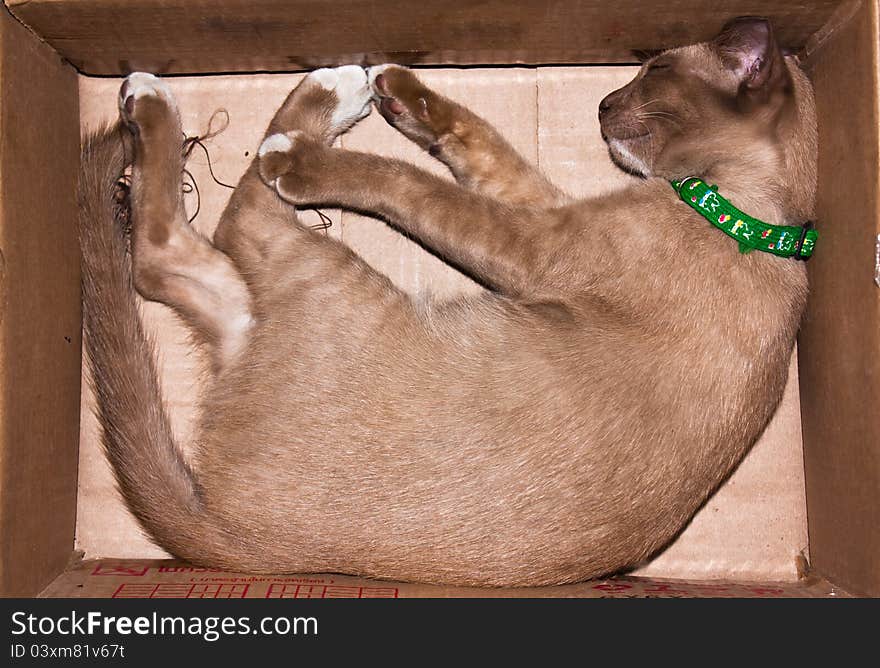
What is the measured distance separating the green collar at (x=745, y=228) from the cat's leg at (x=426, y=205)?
347mm

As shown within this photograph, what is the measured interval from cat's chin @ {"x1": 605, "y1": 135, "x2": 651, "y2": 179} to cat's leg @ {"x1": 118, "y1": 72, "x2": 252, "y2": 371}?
1.05m

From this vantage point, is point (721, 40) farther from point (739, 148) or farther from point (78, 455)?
point (78, 455)

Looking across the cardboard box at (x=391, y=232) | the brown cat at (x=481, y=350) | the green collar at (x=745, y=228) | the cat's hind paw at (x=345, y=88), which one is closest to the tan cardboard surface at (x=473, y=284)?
the cardboard box at (x=391, y=232)

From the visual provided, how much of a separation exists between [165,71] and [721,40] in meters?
1.50

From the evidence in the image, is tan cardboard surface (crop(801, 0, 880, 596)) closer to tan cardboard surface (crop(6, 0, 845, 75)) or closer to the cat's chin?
tan cardboard surface (crop(6, 0, 845, 75))

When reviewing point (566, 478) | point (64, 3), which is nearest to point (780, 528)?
point (566, 478)

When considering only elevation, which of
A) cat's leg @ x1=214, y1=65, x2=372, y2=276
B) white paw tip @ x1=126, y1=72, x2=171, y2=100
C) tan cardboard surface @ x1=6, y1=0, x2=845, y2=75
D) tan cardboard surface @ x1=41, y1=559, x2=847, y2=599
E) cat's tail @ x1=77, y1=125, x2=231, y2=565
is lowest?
tan cardboard surface @ x1=41, y1=559, x2=847, y2=599

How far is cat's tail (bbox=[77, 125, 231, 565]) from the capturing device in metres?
1.97

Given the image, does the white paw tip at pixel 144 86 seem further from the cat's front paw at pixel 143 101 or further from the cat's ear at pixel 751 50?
the cat's ear at pixel 751 50

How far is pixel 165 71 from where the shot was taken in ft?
7.74

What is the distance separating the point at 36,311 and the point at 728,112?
5.67ft

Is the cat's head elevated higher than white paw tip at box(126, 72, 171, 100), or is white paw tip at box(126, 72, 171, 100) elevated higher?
white paw tip at box(126, 72, 171, 100)

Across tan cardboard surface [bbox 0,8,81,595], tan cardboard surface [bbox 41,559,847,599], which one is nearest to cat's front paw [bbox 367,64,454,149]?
tan cardboard surface [bbox 0,8,81,595]

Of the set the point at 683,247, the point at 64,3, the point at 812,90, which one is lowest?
the point at 683,247
